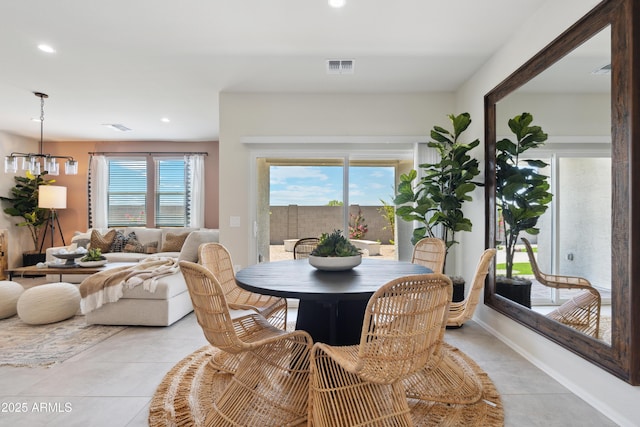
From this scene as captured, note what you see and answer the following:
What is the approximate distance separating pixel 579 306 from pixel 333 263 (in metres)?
1.55

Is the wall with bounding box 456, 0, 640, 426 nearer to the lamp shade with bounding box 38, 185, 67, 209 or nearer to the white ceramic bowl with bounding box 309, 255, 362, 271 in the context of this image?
the white ceramic bowl with bounding box 309, 255, 362, 271

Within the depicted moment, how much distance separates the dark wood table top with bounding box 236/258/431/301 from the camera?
1.73 m

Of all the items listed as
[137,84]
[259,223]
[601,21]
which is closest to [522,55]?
[601,21]

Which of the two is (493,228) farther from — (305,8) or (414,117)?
(305,8)

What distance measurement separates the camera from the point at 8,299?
3656mm

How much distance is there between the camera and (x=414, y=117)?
14.0 ft

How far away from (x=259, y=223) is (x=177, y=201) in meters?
3.33

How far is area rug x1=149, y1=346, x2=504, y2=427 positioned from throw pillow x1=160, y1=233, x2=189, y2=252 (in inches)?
153

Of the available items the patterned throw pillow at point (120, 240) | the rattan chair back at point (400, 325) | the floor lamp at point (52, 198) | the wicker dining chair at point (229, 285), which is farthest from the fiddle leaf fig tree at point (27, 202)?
the rattan chair back at point (400, 325)

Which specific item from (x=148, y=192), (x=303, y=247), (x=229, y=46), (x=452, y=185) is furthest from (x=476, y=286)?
(x=148, y=192)

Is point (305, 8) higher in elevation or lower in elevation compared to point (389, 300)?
higher

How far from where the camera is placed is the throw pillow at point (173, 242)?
236 inches

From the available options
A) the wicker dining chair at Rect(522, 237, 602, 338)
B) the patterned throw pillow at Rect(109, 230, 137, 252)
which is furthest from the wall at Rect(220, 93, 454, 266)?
the patterned throw pillow at Rect(109, 230, 137, 252)

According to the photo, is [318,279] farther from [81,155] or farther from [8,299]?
[81,155]
